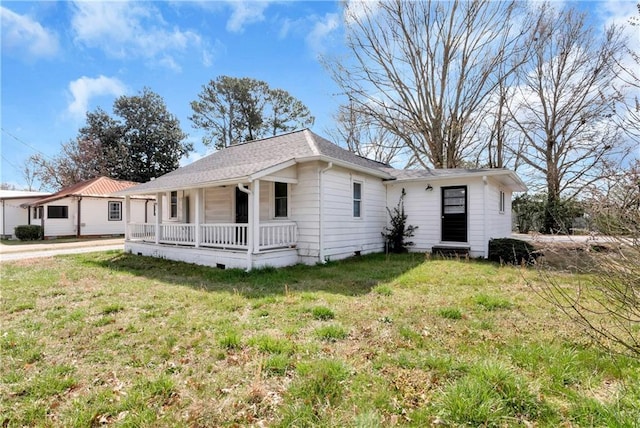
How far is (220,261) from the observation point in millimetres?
9047

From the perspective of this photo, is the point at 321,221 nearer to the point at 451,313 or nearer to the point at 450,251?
the point at 451,313

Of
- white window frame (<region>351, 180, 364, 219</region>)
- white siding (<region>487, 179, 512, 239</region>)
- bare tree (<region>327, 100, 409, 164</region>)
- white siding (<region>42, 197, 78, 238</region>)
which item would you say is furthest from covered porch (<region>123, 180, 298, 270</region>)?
bare tree (<region>327, 100, 409, 164</region>)

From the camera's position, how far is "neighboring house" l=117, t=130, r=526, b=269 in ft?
29.1

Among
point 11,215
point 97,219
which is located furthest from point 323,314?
point 11,215

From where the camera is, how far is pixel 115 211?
22141 millimetres

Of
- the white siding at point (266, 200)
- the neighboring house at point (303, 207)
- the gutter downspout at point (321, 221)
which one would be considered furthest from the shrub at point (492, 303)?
the white siding at point (266, 200)

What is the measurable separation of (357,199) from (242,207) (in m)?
4.07

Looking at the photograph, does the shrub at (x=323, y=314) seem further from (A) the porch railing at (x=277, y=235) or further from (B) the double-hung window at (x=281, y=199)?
(B) the double-hung window at (x=281, y=199)

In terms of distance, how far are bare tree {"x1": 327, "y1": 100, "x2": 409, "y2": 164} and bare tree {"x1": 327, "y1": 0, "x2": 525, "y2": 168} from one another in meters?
3.28

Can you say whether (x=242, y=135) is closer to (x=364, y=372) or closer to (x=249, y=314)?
(x=249, y=314)

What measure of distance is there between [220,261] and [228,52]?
994 cm

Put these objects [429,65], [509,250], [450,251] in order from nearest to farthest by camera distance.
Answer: [509,250]
[450,251]
[429,65]

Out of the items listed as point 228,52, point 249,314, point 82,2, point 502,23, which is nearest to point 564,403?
point 249,314

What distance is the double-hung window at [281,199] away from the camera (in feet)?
32.8
